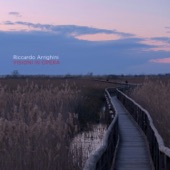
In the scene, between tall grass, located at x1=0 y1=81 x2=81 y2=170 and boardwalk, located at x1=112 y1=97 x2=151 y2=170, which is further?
boardwalk, located at x1=112 y1=97 x2=151 y2=170

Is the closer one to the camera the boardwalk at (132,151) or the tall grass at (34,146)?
the tall grass at (34,146)

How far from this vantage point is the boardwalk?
10.5 meters

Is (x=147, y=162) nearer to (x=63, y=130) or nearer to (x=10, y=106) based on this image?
(x=63, y=130)

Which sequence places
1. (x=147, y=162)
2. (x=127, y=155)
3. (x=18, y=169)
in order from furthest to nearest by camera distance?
(x=127, y=155) < (x=147, y=162) < (x=18, y=169)

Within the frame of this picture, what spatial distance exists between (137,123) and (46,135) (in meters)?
8.47

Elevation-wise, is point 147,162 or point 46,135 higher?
point 46,135

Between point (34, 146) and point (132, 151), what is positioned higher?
point (34, 146)

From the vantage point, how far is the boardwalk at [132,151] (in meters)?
10.5

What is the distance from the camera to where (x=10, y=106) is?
14.0 meters

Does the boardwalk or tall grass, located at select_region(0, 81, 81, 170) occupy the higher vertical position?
tall grass, located at select_region(0, 81, 81, 170)

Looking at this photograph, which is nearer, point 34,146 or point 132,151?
point 34,146

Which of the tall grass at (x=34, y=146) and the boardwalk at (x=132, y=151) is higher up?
the tall grass at (x=34, y=146)

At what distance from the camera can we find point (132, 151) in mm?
12219

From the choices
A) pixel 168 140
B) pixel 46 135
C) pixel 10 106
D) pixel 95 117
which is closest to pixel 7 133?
pixel 46 135
